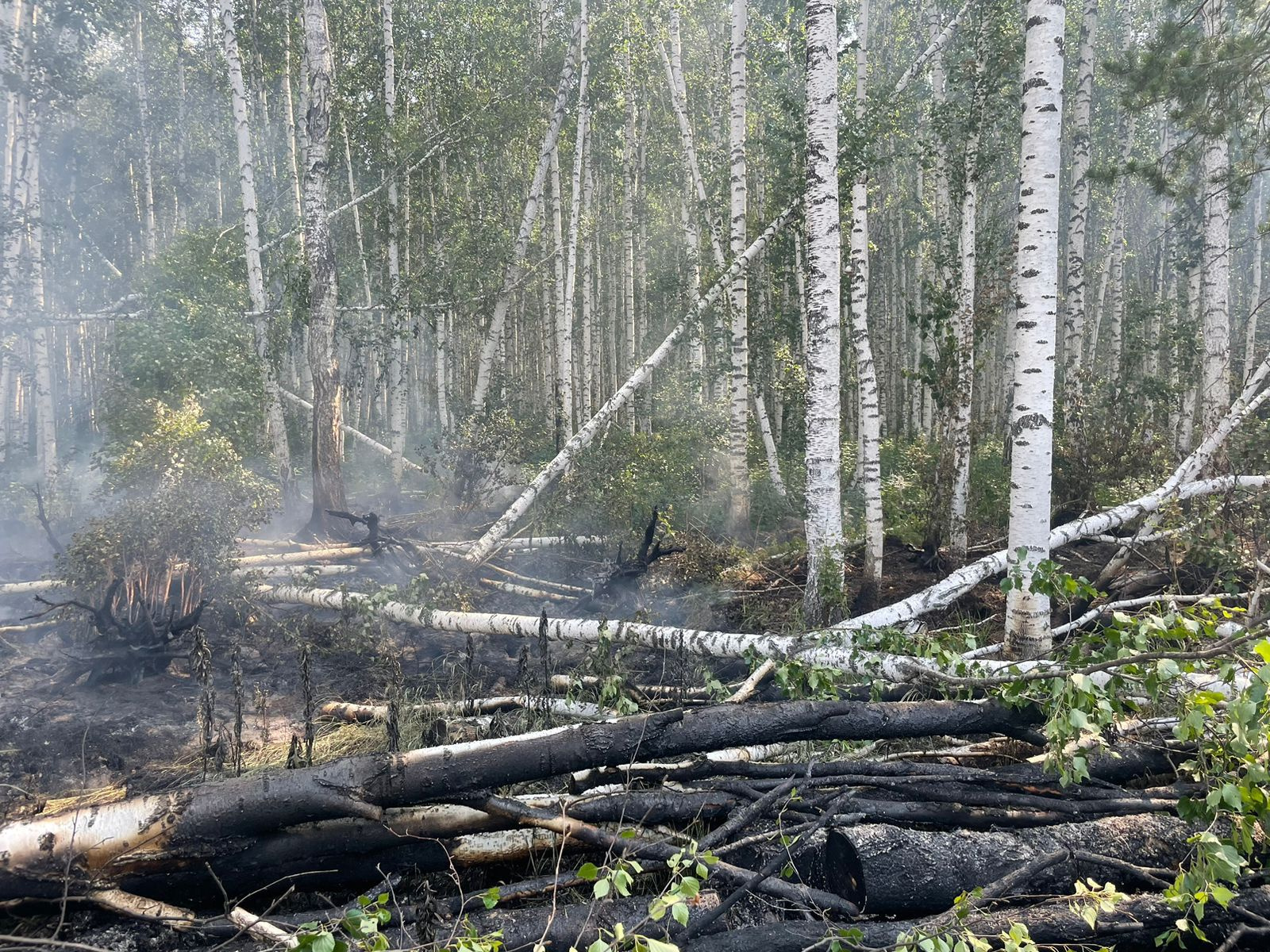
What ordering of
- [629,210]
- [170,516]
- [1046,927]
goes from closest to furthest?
[1046,927]
[170,516]
[629,210]

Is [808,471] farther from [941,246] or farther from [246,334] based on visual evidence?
[246,334]

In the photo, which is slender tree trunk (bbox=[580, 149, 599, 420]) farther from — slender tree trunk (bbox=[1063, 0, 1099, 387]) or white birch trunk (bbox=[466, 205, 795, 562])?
slender tree trunk (bbox=[1063, 0, 1099, 387])

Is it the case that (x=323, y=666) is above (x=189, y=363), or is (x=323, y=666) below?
below

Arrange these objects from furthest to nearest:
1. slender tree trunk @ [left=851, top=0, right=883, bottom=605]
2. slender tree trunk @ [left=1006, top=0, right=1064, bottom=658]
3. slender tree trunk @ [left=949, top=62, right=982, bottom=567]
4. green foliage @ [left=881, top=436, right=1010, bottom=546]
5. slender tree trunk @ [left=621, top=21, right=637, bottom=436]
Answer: slender tree trunk @ [left=621, top=21, right=637, bottom=436] → green foliage @ [left=881, top=436, right=1010, bottom=546] → slender tree trunk @ [left=949, top=62, right=982, bottom=567] → slender tree trunk @ [left=851, top=0, right=883, bottom=605] → slender tree trunk @ [left=1006, top=0, right=1064, bottom=658]

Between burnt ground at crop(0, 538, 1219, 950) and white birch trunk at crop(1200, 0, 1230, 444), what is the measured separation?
3055 millimetres

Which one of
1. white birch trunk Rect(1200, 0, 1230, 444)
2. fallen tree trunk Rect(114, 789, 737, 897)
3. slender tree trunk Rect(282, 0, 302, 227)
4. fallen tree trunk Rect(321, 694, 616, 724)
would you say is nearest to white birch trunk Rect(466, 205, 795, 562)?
fallen tree trunk Rect(321, 694, 616, 724)

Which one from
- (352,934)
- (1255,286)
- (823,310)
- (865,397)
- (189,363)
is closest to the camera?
(352,934)

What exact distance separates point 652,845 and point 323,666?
5574mm

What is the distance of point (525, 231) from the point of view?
15.1 meters

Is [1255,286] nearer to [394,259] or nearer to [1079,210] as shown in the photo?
[1079,210]

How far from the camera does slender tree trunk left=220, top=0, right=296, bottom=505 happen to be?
548 inches

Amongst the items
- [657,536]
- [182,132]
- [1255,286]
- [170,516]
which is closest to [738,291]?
[657,536]

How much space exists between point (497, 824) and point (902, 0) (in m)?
27.6

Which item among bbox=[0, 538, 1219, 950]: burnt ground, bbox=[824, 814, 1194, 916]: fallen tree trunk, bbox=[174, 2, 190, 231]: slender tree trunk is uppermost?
bbox=[174, 2, 190, 231]: slender tree trunk
